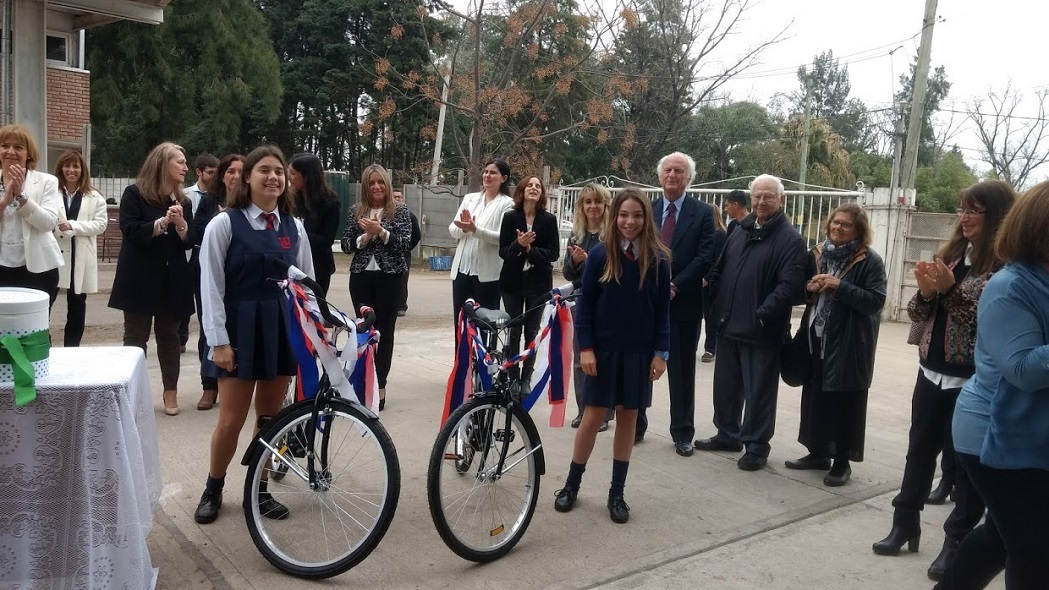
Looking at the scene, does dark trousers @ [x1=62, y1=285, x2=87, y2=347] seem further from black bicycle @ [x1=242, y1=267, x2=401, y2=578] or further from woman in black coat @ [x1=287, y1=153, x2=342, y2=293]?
black bicycle @ [x1=242, y1=267, x2=401, y2=578]

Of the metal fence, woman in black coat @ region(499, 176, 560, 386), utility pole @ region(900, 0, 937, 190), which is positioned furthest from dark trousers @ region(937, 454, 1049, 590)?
utility pole @ region(900, 0, 937, 190)

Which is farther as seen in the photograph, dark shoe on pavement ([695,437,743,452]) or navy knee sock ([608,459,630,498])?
dark shoe on pavement ([695,437,743,452])

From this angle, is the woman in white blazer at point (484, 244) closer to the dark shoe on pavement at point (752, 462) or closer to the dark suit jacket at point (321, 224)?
the dark suit jacket at point (321, 224)

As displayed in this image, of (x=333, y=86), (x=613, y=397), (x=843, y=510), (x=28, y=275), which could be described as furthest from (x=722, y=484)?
(x=333, y=86)

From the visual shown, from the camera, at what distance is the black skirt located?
13.8 ft

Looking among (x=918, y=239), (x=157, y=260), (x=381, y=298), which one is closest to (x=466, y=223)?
(x=381, y=298)

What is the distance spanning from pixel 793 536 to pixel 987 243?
67.6 inches

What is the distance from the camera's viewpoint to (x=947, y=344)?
12.5ft

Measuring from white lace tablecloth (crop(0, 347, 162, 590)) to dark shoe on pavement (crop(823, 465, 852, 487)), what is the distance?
3859 mm

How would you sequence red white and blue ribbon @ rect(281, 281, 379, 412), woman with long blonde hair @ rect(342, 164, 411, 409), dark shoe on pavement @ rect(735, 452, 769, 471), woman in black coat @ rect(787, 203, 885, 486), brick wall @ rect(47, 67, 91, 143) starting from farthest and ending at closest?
brick wall @ rect(47, 67, 91, 143), woman with long blonde hair @ rect(342, 164, 411, 409), dark shoe on pavement @ rect(735, 452, 769, 471), woman in black coat @ rect(787, 203, 885, 486), red white and blue ribbon @ rect(281, 281, 379, 412)

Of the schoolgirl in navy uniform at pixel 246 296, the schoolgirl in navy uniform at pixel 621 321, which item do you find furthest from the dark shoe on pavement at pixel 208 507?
the schoolgirl in navy uniform at pixel 621 321

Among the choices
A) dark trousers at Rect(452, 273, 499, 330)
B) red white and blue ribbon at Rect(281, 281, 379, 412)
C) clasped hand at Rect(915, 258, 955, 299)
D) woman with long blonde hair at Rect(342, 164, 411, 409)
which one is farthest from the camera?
dark trousers at Rect(452, 273, 499, 330)

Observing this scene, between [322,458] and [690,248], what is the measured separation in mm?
2903

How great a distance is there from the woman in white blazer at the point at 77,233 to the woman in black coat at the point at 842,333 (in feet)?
17.8
